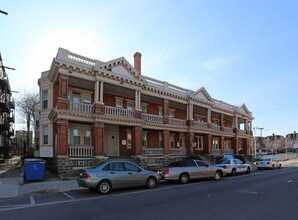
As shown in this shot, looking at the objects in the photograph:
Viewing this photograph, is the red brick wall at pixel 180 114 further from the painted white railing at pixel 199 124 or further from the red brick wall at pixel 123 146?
the red brick wall at pixel 123 146

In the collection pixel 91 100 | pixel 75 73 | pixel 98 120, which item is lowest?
pixel 98 120

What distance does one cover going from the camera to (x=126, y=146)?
82.9ft

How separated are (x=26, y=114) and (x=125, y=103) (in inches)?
1268

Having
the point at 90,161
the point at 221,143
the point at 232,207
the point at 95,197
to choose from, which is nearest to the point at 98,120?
the point at 90,161

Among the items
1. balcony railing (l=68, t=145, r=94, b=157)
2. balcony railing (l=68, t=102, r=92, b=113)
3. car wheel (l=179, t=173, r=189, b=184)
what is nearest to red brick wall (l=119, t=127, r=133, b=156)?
balcony railing (l=68, t=145, r=94, b=157)

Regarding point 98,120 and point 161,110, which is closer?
point 98,120

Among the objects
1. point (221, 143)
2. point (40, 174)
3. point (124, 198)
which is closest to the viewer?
point (124, 198)

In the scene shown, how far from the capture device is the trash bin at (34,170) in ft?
51.2

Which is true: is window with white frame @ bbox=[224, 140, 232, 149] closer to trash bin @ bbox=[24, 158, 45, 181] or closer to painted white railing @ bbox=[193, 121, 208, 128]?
painted white railing @ bbox=[193, 121, 208, 128]

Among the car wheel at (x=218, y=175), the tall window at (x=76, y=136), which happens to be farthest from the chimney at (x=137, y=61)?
the car wheel at (x=218, y=175)

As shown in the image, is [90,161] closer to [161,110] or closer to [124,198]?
[124,198]

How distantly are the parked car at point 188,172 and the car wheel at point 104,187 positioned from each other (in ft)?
14.4

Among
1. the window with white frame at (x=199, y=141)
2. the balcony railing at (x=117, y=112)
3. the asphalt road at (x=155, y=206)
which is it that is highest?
the balcony railing at (x=117, y=112)

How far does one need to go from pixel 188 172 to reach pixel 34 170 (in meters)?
9.36
